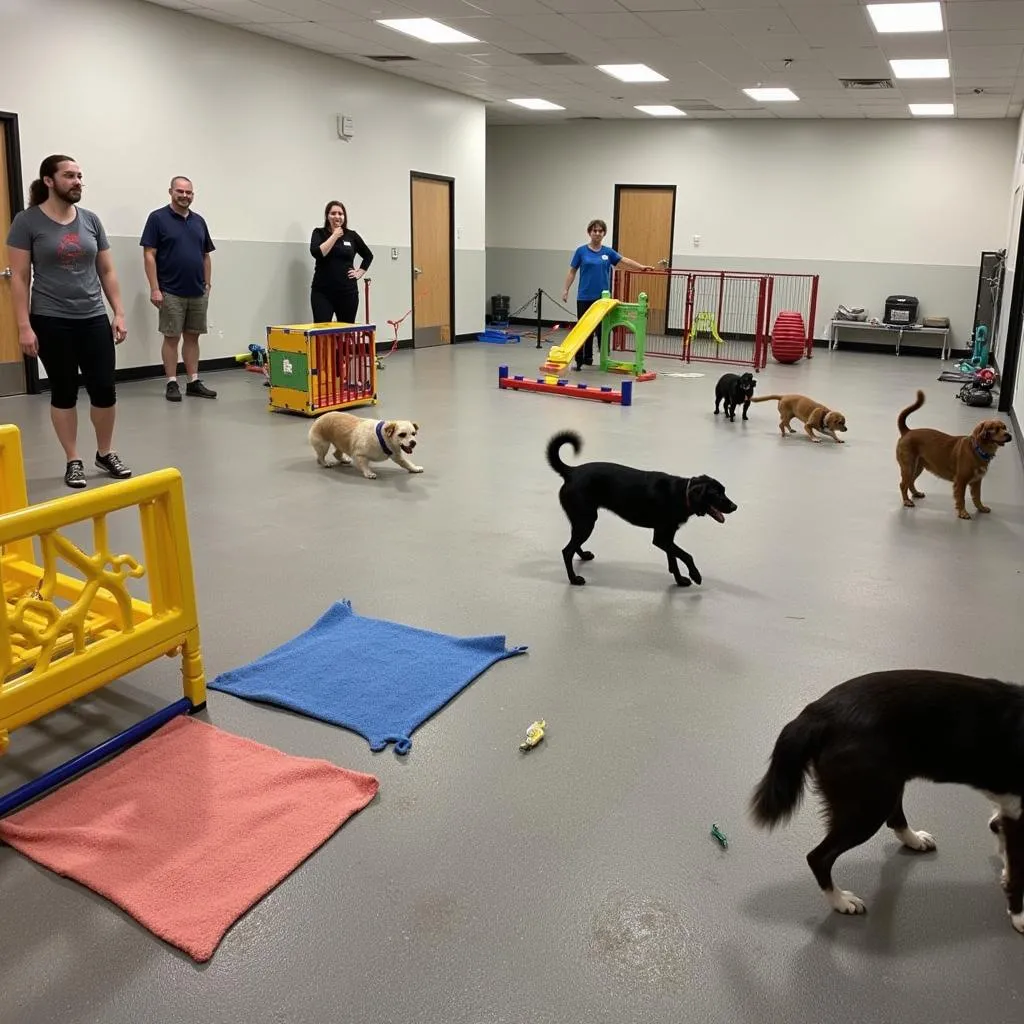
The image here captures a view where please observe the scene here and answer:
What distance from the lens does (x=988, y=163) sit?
12297mm

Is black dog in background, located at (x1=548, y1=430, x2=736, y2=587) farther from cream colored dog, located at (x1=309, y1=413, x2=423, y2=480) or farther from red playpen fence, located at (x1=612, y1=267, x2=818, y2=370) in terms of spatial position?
red playpen fence, located at (x1=612, y1=267, x2=818, y2=370)

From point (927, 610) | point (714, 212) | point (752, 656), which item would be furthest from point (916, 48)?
point (752, 656)

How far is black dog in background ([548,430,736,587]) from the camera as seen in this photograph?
3.46 metres

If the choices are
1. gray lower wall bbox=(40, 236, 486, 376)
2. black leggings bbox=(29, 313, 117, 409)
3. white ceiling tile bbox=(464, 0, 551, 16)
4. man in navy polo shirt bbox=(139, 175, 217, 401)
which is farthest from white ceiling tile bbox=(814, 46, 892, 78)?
black leggings bbox=(29, 313, 117, 409)

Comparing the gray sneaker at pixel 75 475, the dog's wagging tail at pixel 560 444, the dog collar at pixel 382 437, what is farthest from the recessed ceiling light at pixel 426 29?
the dog's wagging tail at pixel 560 444

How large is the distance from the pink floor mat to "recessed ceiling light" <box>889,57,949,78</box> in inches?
361

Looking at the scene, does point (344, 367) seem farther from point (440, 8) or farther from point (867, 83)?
point (867, 83)

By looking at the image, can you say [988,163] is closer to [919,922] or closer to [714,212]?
[714,212]

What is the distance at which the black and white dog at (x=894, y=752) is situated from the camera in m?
1.73

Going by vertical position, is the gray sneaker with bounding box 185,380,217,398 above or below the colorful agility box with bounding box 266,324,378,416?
below

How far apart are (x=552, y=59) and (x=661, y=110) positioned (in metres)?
3.81

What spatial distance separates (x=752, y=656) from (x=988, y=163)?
1190 centimetres

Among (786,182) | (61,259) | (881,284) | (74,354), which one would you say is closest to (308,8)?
(61,259)

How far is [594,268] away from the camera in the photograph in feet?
33.0
